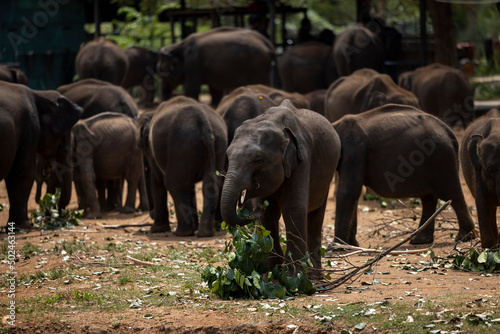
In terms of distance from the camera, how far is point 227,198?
6.74 meters

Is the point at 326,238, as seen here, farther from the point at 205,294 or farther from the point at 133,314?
the point at 133,314

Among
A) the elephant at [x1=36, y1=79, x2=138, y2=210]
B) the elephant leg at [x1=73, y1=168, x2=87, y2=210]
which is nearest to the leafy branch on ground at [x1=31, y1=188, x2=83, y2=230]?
the elephant leg at [x1=73, y1=168, x2=87, y2=210]

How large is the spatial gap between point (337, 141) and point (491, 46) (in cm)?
2715

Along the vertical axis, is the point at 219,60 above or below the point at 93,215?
above

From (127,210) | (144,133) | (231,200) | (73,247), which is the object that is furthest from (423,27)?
(231,200)

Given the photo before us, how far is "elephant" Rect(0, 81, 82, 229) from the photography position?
11.4 meters

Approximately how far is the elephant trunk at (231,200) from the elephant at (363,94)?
7.24 meters

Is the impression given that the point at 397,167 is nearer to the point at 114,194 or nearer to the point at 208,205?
the point at 208,205

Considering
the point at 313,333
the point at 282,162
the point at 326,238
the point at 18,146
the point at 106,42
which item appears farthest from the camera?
the point at 106,42

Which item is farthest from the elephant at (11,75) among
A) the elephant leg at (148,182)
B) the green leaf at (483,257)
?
the green leaf at (483,257)

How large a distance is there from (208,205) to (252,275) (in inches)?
152

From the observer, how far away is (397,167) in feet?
32.8

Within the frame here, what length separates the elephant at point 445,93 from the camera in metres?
17.7

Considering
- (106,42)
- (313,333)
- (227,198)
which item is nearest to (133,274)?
(227,198)
